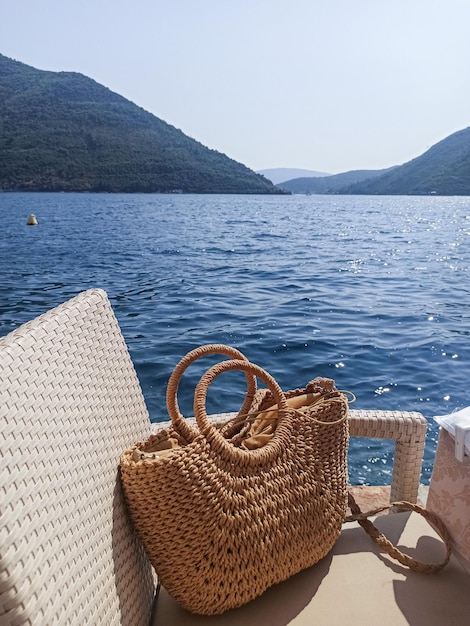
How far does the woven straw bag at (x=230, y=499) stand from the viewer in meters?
1.01

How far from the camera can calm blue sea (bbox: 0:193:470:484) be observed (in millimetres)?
4336

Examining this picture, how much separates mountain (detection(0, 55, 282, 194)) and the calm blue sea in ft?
173

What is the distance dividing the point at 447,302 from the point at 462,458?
7.15m

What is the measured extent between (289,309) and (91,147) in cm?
6996

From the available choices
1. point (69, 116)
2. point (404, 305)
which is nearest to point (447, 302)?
point (404, 305)

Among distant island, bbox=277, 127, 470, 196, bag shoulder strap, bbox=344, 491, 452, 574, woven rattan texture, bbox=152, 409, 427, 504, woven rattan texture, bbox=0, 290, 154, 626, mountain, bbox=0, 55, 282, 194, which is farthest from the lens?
distant island, bbox=277, 127, 470, 196

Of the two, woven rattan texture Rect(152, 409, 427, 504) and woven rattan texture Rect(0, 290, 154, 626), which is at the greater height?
woven rattan texture Rect(0, 290, 154, 626)

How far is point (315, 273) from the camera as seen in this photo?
10.4 meters

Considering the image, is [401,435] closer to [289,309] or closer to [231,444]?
[231,444]

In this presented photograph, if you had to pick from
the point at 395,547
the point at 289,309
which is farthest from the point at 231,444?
the point at 289,309

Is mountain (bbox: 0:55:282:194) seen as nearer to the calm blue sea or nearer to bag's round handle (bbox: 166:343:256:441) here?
the calm blue sea

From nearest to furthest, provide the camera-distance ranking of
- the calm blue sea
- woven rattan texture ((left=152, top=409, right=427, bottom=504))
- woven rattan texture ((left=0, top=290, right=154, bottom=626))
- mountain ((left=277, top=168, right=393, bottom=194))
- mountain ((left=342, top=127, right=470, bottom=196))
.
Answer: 1. woven rattan texture ((left=0, top=290, right=154, bottom=626))
2. woven rattan texture ((left=152, top=409, right=427, bottom=504))
3. the calm blue sea
4. mountain ((left=342, top=127, right=470, bottom=196))
5. mountain ((left=277, top=168, right=393, bottom=194))

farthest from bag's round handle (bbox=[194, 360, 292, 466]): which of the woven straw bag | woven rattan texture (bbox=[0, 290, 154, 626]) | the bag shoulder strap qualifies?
the bag shoulder strap

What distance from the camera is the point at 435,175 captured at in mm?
89875
